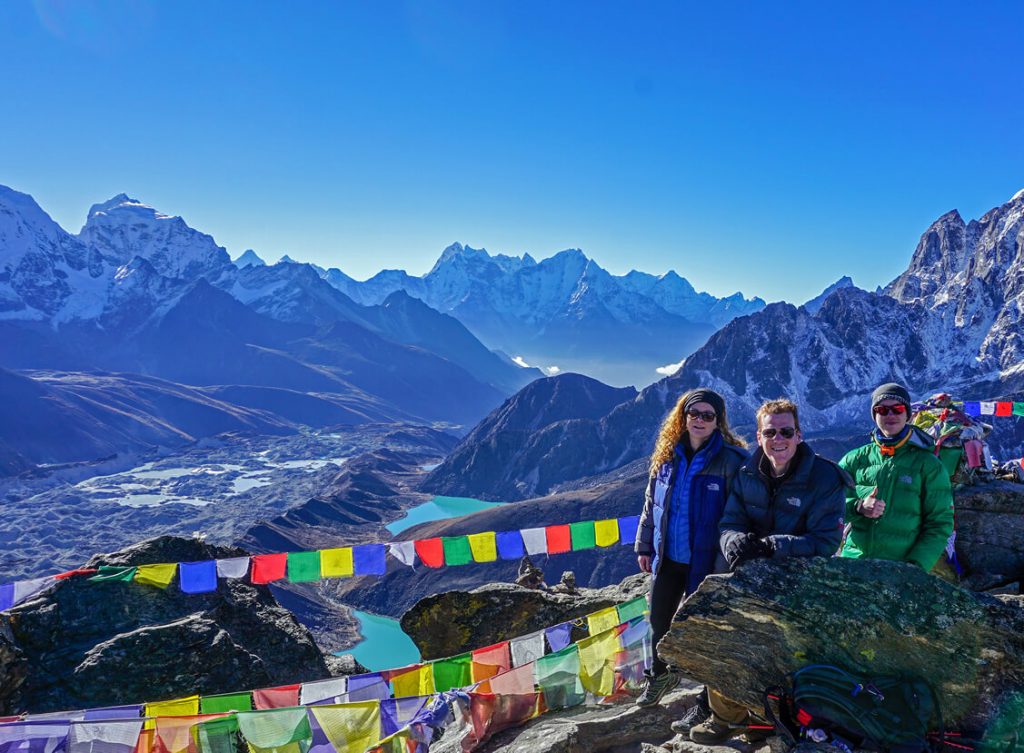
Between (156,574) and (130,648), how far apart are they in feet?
7.90

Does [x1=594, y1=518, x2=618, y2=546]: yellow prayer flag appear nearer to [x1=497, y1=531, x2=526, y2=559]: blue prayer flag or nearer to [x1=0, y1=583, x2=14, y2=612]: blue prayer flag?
[x1=497, y1=531, x2=526, y2=559]: blue prayer flag

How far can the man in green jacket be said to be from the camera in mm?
5707

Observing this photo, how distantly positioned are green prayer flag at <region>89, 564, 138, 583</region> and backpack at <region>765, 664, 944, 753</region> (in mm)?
14194

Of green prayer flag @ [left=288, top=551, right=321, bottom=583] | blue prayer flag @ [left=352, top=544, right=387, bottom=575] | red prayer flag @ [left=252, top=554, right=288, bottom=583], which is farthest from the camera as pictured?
blue prayer flag @ [left=352, top=544, right=387, bottom=575]

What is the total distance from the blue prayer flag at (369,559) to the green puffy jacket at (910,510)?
14.0 meters

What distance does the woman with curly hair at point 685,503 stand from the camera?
628cm

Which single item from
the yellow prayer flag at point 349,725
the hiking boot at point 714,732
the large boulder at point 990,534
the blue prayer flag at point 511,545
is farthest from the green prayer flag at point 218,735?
the blue prayer flag at point 511,545

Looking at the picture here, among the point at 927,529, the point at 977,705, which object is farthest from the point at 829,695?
the point at 927,529

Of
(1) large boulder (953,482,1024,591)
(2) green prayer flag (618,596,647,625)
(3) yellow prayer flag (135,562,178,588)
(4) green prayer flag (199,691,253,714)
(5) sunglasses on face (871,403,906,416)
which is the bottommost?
(4) green prayer flag (199,691,253,714)

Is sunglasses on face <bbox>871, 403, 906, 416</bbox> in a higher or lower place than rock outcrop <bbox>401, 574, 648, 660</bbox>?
higher

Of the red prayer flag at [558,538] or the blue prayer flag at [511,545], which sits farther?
the red prayer flag at [558,538]

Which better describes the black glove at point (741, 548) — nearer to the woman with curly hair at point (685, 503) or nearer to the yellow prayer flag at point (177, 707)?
the woman with curly hair at point (685, 503)

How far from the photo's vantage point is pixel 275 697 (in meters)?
11.0

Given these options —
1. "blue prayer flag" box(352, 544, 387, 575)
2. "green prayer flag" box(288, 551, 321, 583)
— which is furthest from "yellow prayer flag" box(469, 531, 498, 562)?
"green prayer flag" box(288, 551, 321, 583)
